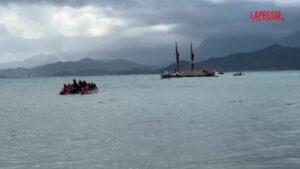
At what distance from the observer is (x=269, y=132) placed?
32.2 m

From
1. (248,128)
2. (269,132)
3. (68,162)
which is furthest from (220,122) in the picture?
(68,162)

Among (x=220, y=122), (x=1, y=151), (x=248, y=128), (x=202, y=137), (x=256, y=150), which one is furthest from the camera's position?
(x=220, y=122)

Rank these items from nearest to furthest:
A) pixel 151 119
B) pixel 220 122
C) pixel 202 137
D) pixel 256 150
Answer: pixel 256 150
pixel 202 137
pixel 220 122
pixel 151 119

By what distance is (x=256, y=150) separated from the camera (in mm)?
25484

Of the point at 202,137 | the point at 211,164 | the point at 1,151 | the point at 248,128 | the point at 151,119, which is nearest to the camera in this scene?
the point at 211,164

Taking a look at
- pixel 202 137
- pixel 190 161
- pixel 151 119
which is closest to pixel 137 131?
pixel 202 137

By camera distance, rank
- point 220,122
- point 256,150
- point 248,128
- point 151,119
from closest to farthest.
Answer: point 256,150, point 248,128, point 220,122, point 151,119

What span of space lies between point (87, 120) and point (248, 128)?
17.2 metres

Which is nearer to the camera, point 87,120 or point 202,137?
point 202,137

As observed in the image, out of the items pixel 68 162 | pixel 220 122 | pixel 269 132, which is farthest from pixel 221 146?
pixel 220 122

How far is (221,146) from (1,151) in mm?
12859

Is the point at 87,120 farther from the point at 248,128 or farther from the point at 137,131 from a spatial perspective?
the point at 248,128

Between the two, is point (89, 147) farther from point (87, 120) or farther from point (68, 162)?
point (87, 120)

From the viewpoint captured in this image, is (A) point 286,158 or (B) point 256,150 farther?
(B) point 256,150
